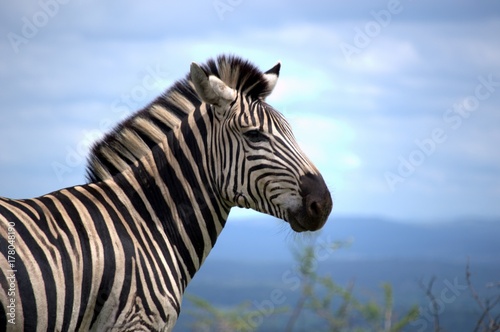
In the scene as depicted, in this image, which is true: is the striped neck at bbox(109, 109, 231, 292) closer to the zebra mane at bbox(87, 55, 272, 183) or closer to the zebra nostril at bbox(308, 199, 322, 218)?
the zebra mane at bbox(87, 55, 272, 183)

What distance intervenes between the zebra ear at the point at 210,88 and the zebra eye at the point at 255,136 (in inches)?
14.5

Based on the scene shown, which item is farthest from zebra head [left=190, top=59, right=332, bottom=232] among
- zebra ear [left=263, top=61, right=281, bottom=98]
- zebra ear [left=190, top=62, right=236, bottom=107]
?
zebra ear [left=263, top=61, right=281, bottom=98]

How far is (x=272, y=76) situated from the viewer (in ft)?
24.5

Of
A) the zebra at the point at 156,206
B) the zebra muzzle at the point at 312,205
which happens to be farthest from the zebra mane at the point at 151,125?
the zebra muzzle at the point at 312,205

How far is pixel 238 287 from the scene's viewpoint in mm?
124312

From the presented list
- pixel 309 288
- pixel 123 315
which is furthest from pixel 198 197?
pixel 309 288

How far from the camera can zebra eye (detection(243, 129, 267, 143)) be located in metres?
6.81

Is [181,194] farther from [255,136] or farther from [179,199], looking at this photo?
[255,136]

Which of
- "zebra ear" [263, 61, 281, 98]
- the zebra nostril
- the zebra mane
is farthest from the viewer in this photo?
"zebra ear" [263, 61, 281, 98]

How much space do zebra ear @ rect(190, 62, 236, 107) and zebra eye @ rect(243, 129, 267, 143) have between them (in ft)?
1.21

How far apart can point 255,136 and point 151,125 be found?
1093 millimetres

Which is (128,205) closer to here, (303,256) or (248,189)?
(248,189)

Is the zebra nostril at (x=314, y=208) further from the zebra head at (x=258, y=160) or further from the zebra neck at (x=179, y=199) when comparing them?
the zebra neck at (x=179, y=199)

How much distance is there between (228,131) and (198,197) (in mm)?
667
